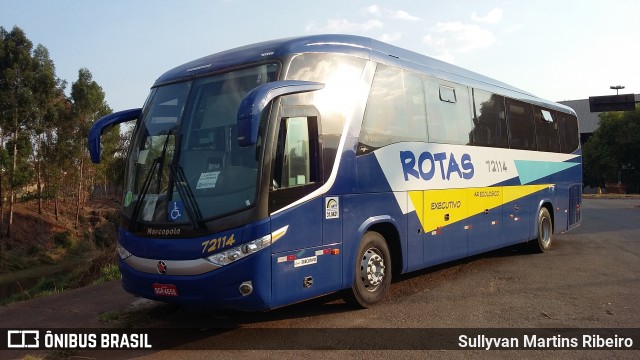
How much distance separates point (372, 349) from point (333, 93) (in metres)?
3.15

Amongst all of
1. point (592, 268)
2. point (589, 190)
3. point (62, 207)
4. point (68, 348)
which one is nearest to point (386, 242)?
point (68, 348)

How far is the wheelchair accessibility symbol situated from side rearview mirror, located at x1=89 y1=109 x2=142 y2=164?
1659 millimetres

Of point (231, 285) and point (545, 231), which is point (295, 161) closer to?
point (231, 285)

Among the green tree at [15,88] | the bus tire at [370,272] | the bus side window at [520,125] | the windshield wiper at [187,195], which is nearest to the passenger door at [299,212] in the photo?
the bus tire at [370,272]

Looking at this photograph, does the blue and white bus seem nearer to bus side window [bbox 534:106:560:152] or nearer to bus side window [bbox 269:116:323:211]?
bus side window [bbox 269:116:323:211]

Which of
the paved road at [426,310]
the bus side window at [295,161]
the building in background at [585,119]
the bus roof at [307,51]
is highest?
the building in background at [585,119]

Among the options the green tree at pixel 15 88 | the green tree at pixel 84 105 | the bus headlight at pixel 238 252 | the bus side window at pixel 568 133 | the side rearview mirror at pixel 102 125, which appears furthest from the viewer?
the green tree at pixel 84 105

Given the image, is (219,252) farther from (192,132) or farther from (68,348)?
(68,348)

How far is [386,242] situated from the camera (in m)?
7.82

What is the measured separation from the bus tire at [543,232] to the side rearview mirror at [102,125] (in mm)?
9428

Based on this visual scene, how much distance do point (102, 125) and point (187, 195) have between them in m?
2.06

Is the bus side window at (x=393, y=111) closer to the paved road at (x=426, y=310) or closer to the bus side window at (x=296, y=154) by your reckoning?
the bus side window at (x=296, y=154)

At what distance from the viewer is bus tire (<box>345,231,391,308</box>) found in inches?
282

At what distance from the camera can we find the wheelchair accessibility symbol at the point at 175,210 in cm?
604
